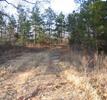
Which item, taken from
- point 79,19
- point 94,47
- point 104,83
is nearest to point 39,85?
point 104,83

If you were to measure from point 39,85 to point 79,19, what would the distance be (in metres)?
31.1

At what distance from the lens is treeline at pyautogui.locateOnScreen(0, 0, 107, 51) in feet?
122

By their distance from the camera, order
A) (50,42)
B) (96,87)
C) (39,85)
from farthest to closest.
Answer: (50,42) → (39,85) → (96,87)

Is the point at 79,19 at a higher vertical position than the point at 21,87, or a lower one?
higher

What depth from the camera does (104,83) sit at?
920cm

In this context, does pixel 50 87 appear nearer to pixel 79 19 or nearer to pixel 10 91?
pixel 10 91

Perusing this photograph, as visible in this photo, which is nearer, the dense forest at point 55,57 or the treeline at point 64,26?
the dense forest at point 55,57

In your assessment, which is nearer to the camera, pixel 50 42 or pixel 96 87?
pixel 96 87

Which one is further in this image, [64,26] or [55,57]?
[64,26]

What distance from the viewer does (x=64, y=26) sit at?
72688 mm

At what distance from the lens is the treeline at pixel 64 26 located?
37250mm

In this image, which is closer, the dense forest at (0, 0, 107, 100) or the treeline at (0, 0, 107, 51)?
the dense forest at (0, 0, 107, 100)

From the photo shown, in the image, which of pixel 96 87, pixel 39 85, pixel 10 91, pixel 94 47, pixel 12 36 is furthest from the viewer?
pixel 12 36

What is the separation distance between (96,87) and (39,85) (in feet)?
9.61
